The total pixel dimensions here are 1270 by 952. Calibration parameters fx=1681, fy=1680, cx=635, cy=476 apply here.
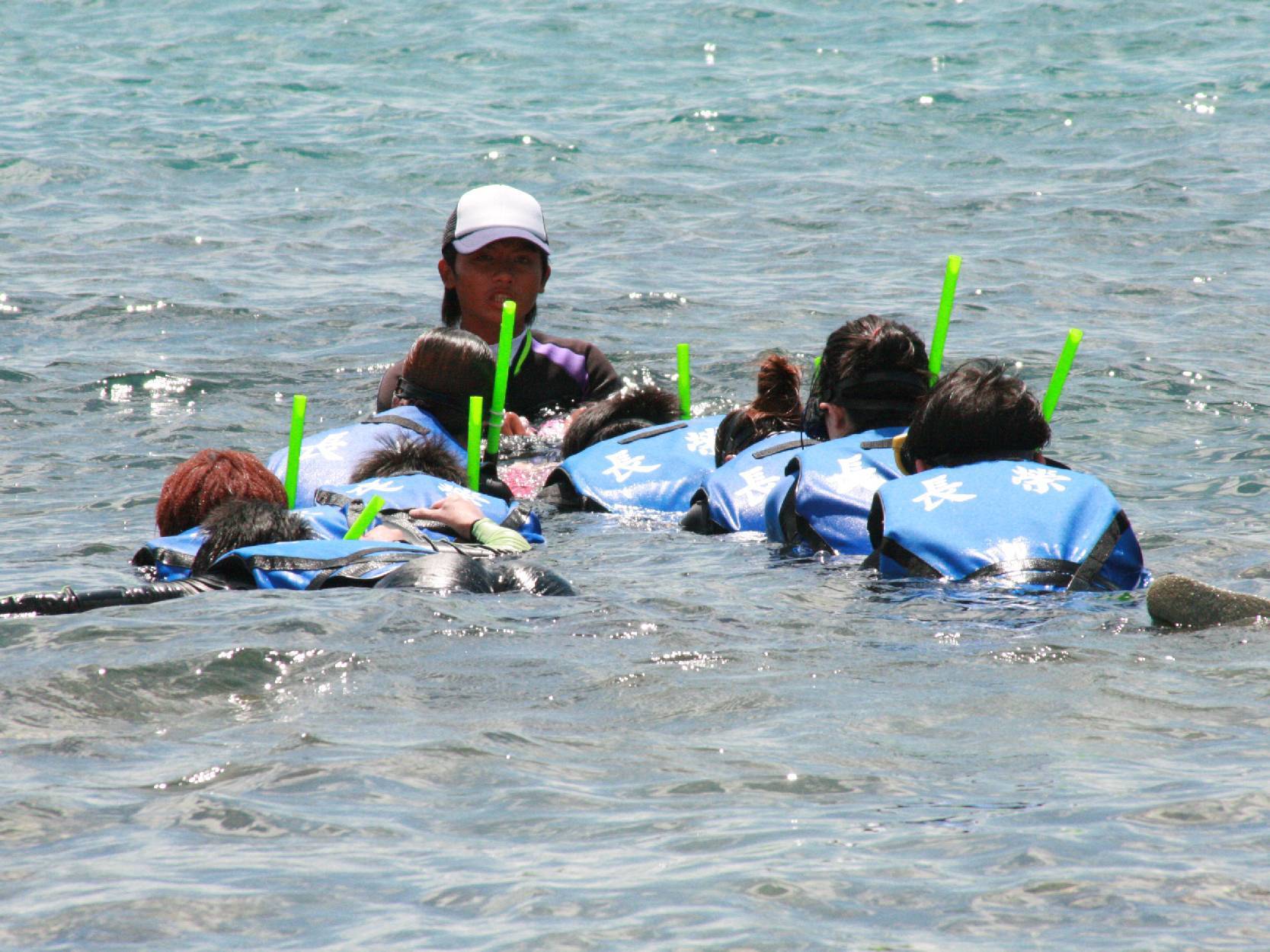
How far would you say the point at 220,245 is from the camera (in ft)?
40.2

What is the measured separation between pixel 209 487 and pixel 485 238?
2.56 metres

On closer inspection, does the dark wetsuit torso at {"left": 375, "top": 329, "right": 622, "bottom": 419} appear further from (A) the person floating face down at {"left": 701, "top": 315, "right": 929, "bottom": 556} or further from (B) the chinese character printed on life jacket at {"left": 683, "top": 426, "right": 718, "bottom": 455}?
(A) the person floating face down at {"left": 701, "top": 315, "right": 929, "bottom": 556}

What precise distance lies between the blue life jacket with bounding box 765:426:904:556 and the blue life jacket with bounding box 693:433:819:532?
0.18 m

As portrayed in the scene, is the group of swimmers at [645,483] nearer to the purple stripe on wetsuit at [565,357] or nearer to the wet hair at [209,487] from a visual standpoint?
the wet hair at [209,487]

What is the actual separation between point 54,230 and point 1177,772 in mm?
10869

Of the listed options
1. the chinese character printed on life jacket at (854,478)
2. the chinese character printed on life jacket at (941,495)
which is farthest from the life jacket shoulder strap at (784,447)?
the chinese character printed on life jacket at (941,495)

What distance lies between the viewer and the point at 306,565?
195 inches

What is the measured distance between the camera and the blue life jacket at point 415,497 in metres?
5.71

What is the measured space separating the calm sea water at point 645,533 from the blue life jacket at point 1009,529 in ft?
0.46

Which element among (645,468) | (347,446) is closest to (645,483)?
(645,468)

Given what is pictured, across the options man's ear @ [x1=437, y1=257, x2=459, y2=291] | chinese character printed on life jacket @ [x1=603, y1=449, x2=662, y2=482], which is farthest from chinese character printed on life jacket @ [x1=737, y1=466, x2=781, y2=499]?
man's ear @ [x1=437, y1=257, x2=459, y2=291]

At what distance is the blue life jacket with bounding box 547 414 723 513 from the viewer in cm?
672

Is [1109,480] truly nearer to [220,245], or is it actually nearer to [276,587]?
[276,587]

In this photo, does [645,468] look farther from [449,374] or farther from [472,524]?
[472,524]
